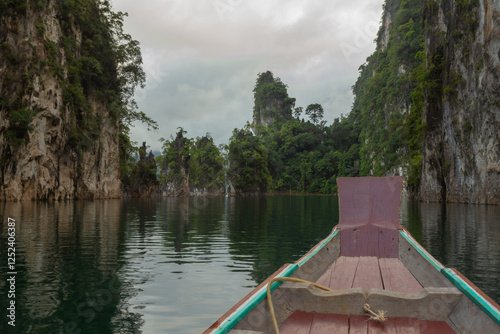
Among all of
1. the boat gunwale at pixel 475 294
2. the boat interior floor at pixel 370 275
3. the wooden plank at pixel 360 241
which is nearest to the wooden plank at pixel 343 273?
the boat interior floor at pixel 370 275

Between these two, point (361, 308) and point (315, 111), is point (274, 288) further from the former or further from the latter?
point (315, 111)

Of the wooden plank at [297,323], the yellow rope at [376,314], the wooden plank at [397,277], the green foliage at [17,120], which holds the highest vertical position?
the green foliage at [17,120]

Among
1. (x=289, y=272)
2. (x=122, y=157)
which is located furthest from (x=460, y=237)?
(x=122, y=157)

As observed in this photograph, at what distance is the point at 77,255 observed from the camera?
360 inches

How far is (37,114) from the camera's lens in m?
31.3

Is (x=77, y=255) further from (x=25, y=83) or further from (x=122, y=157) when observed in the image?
(x=122, y=157)

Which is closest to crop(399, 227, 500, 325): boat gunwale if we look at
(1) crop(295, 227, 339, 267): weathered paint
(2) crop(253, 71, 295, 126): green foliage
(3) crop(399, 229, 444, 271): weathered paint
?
(3) crop(399, 229, 444, 271): weathered paint

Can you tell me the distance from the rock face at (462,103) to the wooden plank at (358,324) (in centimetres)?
2818

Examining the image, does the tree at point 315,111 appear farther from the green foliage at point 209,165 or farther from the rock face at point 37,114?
the rock face at point 37,114

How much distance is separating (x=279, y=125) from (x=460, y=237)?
106 meters

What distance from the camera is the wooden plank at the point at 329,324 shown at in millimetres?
3020

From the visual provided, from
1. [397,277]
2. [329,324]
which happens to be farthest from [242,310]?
[397,277]

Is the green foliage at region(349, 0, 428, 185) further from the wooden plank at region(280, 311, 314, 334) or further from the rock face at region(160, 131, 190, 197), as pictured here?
the wooden plank at region(280, 311, 314, 334)

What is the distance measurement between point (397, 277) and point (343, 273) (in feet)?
2.37
